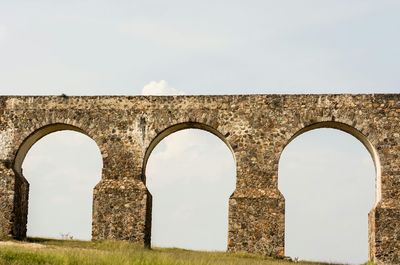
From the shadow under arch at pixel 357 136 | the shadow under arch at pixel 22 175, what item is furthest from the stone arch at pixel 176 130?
the shadow under arch at pixel 357 136

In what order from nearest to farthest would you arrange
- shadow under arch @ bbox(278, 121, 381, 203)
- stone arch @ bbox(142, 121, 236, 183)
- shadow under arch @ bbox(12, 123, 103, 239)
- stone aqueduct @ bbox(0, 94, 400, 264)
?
stone aqueduct @ bbox(0, 94, 400, 264), shadow under arch @ bbox(278, 121, 381, 203), stone arch @ bbox(142, 121, 236, 183), shadow under arch @ bbox(12, 123, 103, 239)

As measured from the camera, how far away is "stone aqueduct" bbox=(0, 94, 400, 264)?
24.3 meters

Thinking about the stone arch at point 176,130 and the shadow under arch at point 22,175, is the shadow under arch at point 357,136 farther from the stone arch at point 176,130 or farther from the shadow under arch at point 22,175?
the shadow under arch at point 22,175

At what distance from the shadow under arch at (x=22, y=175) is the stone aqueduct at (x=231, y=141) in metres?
0.07

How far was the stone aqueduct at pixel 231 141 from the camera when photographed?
24266 mm

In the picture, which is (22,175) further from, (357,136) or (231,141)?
(357,136)

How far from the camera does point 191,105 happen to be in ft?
83.0

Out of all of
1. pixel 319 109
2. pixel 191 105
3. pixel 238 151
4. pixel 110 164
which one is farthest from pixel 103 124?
pixel 319 109

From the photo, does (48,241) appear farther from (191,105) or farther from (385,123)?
(385,123)

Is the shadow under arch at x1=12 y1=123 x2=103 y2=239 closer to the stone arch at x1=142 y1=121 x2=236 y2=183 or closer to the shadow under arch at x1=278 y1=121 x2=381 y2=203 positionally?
the stone arch at x1=142 y1=121 x2=236 y2=183

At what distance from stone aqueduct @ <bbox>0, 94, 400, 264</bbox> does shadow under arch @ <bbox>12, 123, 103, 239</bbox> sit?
0.23 feet

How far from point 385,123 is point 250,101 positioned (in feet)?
14.1

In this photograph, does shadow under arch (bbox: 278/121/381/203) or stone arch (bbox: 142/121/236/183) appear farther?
stone arch (bbox: 142/121/236/183)

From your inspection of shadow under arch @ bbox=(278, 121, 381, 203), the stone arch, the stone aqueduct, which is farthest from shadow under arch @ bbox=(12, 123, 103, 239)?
shadow under arch @ bbox=(278, 121, 381, 203)
